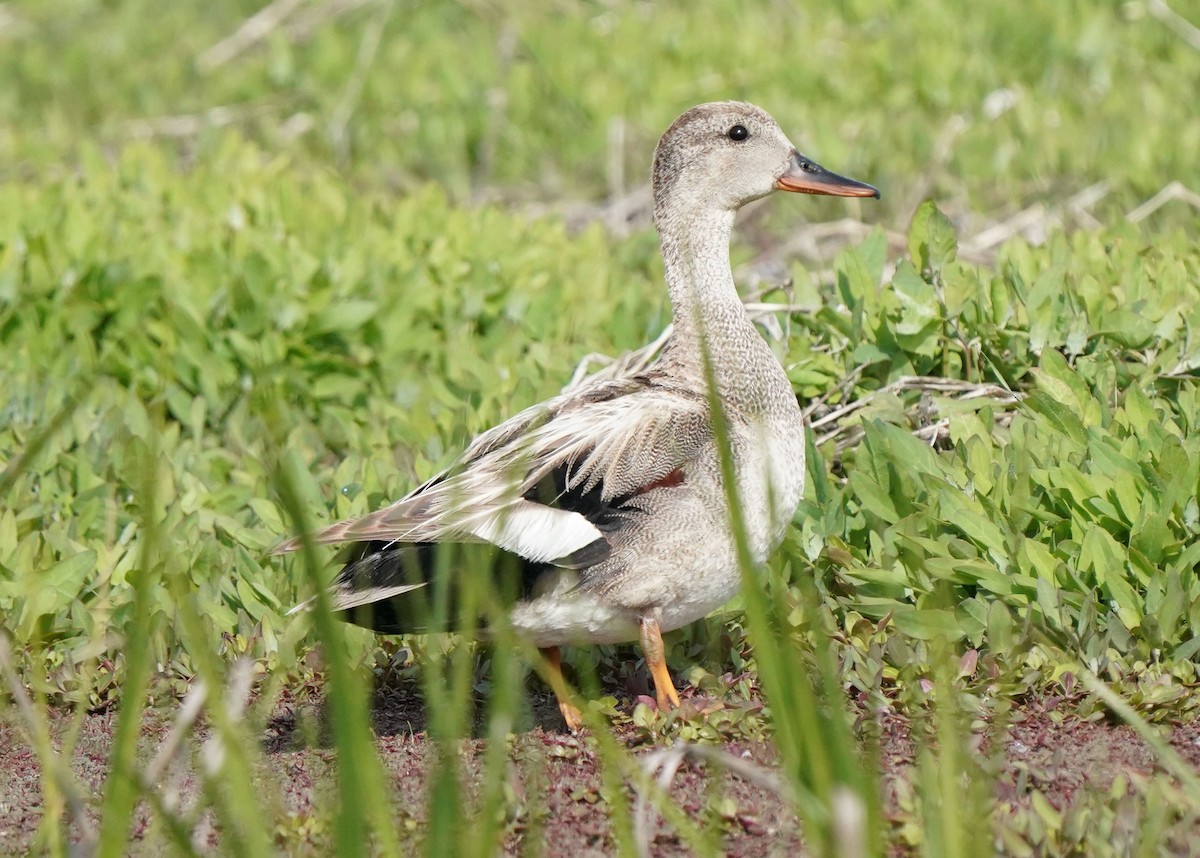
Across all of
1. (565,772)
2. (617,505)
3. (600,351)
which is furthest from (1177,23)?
(565,772)

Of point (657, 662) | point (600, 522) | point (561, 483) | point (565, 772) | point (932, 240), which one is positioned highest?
point (932, 240)

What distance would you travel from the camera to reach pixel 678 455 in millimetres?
3674

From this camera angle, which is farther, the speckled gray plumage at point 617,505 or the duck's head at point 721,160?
the duck's head at point 721,160

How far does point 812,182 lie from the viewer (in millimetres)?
4500

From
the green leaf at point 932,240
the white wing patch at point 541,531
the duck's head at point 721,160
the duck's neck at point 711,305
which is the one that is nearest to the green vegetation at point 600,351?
the green leaf at point 932,240

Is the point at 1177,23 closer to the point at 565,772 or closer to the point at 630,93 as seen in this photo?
the point at 630,93

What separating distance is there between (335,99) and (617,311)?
152 inches

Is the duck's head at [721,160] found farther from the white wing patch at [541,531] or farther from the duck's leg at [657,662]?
the duck's leg at [657,662]

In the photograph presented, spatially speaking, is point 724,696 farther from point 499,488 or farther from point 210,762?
point 210,762

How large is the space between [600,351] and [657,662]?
88.3 inches

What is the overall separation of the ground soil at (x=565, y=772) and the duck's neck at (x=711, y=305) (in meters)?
0.93

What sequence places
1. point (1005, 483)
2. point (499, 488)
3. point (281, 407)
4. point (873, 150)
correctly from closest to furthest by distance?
point (499, 488) < point (1005, 483) < point (281, 407) < point (873, 150)

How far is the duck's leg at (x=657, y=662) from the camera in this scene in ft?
11.9

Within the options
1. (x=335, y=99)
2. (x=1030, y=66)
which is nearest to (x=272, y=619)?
(x=335, y=99)
